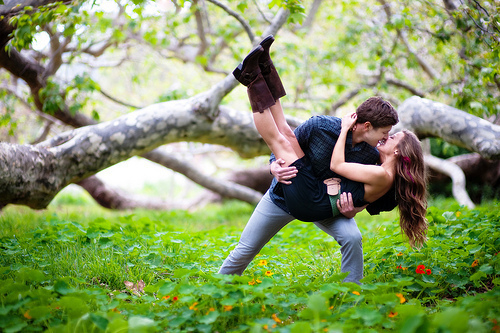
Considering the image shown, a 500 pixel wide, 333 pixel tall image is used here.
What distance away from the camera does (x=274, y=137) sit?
262 cm

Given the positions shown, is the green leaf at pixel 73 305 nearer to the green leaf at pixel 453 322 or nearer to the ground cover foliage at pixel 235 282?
the ground cover foliage at pixel 235 282

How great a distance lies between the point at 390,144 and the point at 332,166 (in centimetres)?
47

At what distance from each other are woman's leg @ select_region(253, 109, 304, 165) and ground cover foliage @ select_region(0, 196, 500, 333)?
2.68ft

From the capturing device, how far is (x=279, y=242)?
14.6ft

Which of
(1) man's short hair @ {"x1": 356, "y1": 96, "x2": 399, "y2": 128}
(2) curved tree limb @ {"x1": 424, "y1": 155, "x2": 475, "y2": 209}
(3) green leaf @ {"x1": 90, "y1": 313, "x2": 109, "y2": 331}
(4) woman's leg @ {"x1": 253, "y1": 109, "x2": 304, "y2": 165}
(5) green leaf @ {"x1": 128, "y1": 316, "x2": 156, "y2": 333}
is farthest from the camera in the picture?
(2) curved tree limb @ {"x1": 424, "y1": 155, "x2": 475, "y2": 209}

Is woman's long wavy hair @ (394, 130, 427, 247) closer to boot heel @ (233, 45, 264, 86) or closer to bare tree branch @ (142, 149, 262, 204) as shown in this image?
boot heel @ (233, 45, 264, 86)

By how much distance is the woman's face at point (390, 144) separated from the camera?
8.73ft

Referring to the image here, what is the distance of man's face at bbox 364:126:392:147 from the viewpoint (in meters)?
2.56

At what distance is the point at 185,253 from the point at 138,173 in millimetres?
14201

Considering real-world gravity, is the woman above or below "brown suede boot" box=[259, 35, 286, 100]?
below

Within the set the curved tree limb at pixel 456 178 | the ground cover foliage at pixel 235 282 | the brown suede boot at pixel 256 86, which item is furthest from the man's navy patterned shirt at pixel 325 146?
the curved tree limb at pixel 456 178

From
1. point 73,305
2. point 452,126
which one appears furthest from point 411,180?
point 73,305

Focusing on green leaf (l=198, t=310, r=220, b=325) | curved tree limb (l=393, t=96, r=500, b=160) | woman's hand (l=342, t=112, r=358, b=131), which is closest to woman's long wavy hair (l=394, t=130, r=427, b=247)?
woman's hand (l=342, t=112, r=358, b=131)

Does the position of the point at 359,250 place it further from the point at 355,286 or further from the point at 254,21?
the point at 254,21
